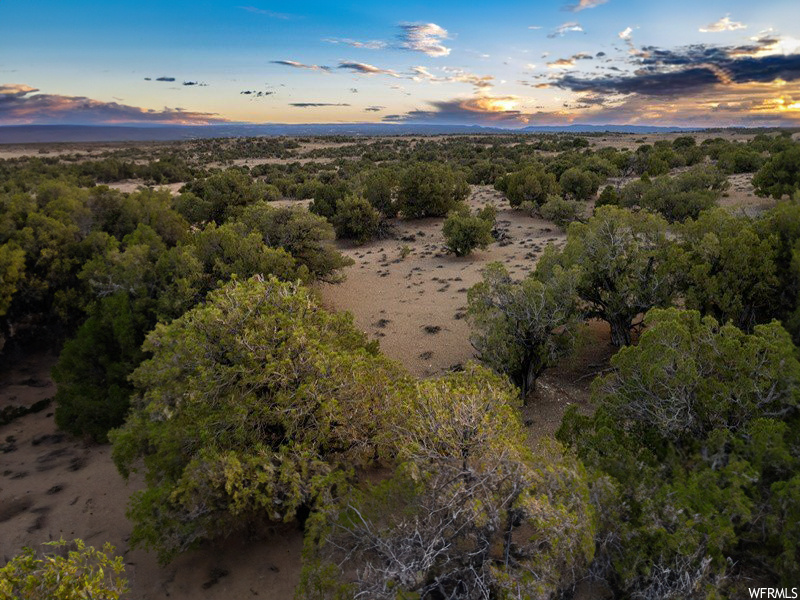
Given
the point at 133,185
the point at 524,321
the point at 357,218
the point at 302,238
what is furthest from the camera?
the point at 133,185

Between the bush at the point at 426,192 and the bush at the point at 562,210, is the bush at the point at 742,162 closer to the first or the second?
the bush at the point at 562,210

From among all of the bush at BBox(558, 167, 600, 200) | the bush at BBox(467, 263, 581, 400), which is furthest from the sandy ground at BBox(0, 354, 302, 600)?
the bush at BBox(558, 167, 600, 200)

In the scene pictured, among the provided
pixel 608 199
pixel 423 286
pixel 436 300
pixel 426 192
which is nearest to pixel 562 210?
pixel 608 199

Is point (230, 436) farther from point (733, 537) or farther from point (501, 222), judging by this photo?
point (501, 222)

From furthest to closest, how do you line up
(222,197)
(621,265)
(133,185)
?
1. (133,185)
2. (222,197)
3. (621,265)

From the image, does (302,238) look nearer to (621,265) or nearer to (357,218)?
(357,218)

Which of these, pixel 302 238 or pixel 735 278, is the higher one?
pixel 735 278

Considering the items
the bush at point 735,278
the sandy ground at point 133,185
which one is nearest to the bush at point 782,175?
the bush at point 735,278
